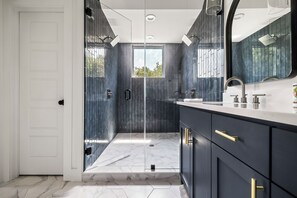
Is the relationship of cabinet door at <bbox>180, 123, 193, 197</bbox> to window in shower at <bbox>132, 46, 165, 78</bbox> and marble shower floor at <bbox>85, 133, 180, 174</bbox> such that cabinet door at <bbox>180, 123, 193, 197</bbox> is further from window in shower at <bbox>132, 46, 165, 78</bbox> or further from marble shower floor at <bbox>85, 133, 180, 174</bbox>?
window in shower at <bbox>132, 46, 165, 78</bbox>

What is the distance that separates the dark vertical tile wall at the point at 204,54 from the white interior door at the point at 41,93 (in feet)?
6.21

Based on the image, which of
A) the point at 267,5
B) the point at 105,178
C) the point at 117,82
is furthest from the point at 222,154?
the point at 117,82

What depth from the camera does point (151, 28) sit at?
3.36 m

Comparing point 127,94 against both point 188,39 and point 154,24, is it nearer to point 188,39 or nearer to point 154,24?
point 154,24

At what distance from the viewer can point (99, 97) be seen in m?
2.71

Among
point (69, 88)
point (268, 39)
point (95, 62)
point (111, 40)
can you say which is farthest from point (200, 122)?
point (111, 40)

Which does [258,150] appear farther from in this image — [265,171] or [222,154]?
[222,154]

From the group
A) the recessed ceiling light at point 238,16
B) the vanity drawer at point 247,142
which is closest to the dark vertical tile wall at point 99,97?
the recessed ceiling light at point 238,16

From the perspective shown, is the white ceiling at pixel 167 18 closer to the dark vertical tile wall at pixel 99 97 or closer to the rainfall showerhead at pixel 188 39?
the rainfall showerhead at pixel 188 39

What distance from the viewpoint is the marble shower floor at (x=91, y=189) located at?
5.90 feet

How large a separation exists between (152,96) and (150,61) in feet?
2.41

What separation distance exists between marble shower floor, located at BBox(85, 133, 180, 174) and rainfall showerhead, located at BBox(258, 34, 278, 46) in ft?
5.38

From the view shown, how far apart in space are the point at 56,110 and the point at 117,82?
5.72 ft

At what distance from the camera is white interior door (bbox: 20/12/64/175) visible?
2.26 m
